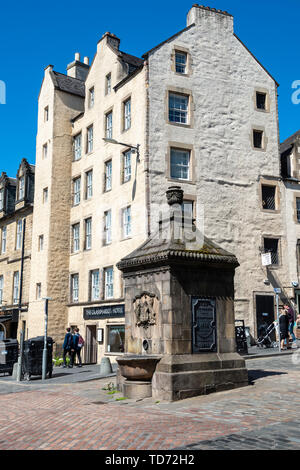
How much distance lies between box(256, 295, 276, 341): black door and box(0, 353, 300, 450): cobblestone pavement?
42.0ft

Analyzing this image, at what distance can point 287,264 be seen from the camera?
2723cm

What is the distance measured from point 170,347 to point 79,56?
32290 millimetres

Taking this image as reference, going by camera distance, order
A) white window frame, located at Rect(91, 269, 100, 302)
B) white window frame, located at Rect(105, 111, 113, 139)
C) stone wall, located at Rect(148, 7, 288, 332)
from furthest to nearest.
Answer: white window frame, located at Rect(105, 111, 113, 139)
white window frame, located at Rect(91, 269, 100, 302)
stone wall, located at Rect(148, 7, 288, 332)

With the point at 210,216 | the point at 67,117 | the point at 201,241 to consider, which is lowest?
the point at 201,241

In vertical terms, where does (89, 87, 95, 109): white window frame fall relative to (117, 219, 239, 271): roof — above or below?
above

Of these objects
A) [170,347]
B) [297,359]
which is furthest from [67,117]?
[170,347]

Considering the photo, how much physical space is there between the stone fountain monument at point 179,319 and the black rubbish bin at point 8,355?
1023 cm

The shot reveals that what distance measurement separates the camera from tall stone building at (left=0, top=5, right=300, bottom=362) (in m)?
25.1

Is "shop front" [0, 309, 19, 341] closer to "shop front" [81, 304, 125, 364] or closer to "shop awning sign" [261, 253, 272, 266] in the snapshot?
"shop front" [81, 304, 125, 364]

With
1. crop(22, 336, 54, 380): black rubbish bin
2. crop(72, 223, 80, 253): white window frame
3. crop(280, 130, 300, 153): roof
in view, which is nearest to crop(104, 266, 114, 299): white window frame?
crop(72, 223, 80, 253): white window frame

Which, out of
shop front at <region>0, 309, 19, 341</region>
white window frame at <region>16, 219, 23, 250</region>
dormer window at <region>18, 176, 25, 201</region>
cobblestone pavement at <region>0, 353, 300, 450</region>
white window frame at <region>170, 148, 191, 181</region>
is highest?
dormer window at <region>18, 176, 25, 201</region>

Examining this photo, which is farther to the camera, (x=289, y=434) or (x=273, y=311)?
(x=273, y=311)

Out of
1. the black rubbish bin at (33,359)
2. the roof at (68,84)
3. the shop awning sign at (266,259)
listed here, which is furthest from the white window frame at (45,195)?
the black rubbish bin at (33,359)

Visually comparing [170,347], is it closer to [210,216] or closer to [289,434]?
[289,434]
